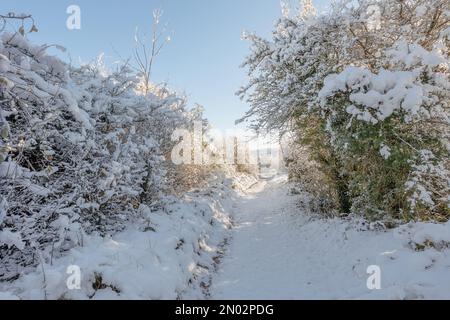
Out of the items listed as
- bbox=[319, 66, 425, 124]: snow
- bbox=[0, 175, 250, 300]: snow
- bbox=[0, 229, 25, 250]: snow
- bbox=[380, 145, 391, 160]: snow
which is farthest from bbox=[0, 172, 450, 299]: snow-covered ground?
bbox=[319, 66, 425, 124]: snow

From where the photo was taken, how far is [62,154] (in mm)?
6395

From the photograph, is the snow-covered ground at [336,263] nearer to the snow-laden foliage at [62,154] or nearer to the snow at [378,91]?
the snow at [378,91]

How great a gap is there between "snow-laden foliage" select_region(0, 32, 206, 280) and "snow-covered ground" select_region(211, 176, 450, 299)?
3042mm

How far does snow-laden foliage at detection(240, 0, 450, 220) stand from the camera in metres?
6.22

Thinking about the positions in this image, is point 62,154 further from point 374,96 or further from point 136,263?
point 374,96

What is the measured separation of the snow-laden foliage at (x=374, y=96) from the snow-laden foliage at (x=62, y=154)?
161 inches

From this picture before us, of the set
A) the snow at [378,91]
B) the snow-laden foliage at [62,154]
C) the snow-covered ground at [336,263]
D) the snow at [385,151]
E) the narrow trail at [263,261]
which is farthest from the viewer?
the snow at [385,151]

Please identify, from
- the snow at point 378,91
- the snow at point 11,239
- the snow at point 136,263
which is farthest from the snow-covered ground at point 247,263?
the snow at point 378,91

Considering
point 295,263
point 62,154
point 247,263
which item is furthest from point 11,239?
point 295,263

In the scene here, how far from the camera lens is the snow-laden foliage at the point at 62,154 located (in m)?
4.43

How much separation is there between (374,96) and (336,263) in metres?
3.72

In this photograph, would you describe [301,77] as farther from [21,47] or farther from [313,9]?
[313,9]

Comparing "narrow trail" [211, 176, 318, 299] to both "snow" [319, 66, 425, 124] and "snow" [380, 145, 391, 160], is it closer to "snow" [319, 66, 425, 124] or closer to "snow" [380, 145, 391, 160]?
"snow" [380, 145, 391, 160]

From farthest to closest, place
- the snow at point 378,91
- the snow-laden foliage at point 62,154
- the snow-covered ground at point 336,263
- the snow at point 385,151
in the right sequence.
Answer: the snow at point 385,151, the snow at point 378,91, the snow-covered ground at point 336,263, the snow-laden foliage at point 62,154
